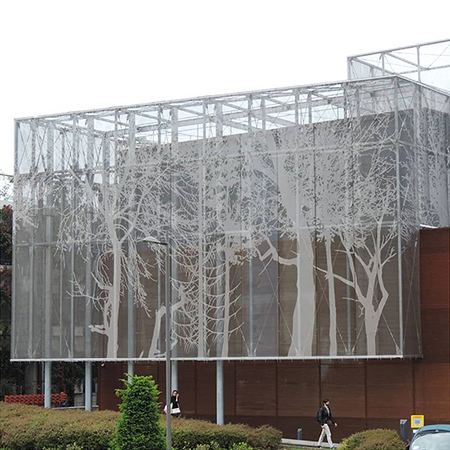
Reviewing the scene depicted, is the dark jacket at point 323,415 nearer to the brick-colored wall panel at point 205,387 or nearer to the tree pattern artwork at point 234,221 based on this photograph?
the tree pattern artwork at point 234,221

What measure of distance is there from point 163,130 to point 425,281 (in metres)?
12.4

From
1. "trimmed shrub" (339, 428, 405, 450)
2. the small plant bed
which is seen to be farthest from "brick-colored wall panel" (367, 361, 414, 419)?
"trimmed shrub" (339, 428, 405, 450)

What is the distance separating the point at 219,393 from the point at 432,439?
15.5 meters

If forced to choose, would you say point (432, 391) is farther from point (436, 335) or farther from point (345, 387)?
point (345, 387)

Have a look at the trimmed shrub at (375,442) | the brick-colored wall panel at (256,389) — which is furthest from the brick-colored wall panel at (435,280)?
the trimmed shrub at (375,442)

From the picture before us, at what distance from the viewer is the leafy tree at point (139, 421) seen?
3234 cm

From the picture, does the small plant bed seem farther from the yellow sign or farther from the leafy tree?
the yellow sign

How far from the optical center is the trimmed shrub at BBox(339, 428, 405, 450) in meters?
30.7

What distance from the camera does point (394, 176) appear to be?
40.4m

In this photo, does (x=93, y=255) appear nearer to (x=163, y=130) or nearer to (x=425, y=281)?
(x=163, y=130)

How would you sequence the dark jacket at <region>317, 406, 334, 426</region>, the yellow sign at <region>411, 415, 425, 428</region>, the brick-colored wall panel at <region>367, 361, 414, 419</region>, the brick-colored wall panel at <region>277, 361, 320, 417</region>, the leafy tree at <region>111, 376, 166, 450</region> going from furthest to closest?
the brick-colored wall panel at <region>277, 361, 320, 417</region>
the brick-colored wall panel at <region>367, 361, 414, 419</region>
the dark jacket at <region>317, 406, 334, 426</region>
the yellow sign at <region>411, 415, 425, 428</region>
the leafy tree at <region>111, 376, 166, 450</region>

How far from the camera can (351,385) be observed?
41.8 m

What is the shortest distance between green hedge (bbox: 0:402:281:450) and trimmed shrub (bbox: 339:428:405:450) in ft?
Answer: 10.6

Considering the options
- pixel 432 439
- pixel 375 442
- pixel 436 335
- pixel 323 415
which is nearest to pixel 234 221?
pixel 323 415
